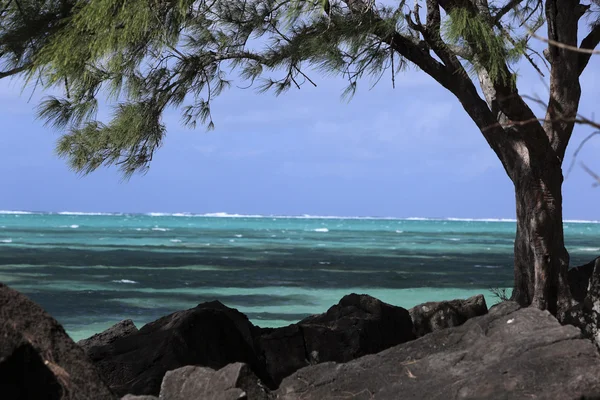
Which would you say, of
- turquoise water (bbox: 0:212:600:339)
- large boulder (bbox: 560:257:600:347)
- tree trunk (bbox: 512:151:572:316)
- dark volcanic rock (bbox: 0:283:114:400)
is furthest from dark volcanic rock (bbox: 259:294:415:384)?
turquoise water (bbox: 0:212:600:339)

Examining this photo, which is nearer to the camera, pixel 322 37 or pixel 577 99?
pixel 322 37

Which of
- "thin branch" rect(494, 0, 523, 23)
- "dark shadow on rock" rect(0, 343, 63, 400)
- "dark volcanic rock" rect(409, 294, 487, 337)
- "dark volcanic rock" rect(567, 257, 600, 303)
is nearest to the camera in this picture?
"dark shadow on rock" rect(0, 343, 63, 400)

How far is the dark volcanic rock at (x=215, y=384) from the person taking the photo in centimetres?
265

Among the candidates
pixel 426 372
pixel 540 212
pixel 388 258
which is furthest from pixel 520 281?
pixel 388 258

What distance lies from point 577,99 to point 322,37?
1.90 m

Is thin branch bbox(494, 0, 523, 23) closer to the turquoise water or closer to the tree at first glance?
the tree

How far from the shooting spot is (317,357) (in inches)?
169

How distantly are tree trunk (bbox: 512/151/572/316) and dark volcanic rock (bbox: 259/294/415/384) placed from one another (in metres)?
1.21

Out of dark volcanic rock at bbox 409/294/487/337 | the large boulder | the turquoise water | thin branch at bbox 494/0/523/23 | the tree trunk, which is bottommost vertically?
Answer: the turquoise water

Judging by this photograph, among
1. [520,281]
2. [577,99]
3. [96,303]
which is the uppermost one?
[577,99]

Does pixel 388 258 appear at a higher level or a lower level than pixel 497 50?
lower

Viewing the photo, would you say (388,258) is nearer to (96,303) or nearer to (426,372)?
(96,303)

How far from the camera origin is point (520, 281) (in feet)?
18.4

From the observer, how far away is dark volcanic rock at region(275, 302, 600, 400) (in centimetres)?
259
